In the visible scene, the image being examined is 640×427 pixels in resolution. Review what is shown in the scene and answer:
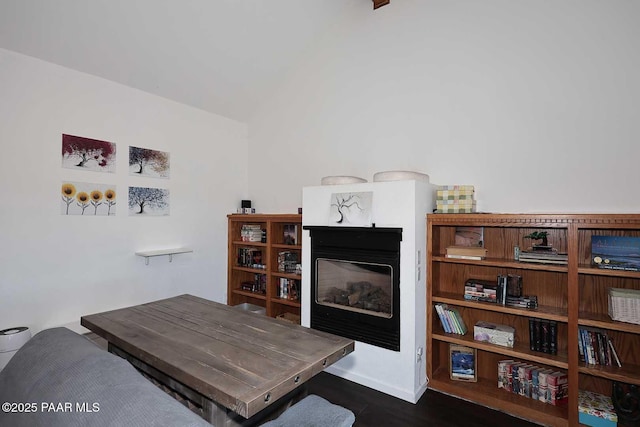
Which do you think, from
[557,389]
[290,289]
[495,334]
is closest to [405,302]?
[495,334]

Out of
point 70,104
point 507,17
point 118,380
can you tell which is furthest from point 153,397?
point 507,17

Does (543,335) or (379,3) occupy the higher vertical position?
(379,3)

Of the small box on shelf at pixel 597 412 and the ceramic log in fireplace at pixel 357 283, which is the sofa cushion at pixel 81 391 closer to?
the ceramic log in fireplace at pixel 357 283

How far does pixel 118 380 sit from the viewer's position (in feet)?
3.31

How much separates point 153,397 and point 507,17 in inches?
133

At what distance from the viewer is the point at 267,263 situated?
12.2 feet

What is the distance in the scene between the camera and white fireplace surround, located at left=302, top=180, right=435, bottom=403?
2447mm

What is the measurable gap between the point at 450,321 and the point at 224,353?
1.88 meters

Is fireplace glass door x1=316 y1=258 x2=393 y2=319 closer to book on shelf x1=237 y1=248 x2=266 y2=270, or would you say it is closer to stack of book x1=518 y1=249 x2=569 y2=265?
stack of book x1=518 y1=249 x2=569 y2=265

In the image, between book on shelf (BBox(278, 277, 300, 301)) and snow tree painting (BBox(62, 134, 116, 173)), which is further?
book on shelf (BBox(278, 277, 300, 301))

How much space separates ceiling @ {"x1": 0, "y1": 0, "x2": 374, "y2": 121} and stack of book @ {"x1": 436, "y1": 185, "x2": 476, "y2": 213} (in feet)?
7.26

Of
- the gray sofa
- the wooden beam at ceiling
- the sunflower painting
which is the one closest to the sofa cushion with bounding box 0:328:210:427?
the gray sofa

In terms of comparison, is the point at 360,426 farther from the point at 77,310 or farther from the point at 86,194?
the point at 86,194

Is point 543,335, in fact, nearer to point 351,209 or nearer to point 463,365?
point 463,365
